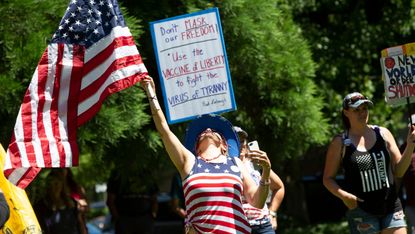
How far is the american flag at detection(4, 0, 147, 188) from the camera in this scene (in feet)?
22.1

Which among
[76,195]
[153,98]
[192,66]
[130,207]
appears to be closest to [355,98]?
[192,66]

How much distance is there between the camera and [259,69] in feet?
37.7

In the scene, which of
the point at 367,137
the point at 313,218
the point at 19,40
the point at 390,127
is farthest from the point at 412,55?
the point at 313,218

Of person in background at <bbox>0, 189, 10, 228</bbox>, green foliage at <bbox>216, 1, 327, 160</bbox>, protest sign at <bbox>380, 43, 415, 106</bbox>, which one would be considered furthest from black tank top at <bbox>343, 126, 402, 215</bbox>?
person in background at <bbox>0, 189, 10, 228</bbox>

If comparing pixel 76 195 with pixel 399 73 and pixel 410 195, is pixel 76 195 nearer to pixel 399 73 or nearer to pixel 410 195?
pixel 410 195

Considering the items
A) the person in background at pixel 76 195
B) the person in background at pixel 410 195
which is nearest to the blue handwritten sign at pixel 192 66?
the person in background at pixel 410 195

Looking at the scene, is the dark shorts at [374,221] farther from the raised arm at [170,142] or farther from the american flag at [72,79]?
the american flag at [72,79]

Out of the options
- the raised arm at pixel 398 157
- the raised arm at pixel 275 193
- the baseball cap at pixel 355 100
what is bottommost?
the raised arm at pixel 275 193

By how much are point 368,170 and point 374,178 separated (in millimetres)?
86

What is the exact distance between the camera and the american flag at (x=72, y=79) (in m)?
6.74

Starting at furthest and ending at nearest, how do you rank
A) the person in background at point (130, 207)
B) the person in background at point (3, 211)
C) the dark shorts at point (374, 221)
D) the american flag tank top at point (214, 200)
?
1. the person in background at point (130, 207)
2. the dark shorts at point (374, 221)
3. the american flag tank top at point (214, 200)
4. the person in background at point (3, 211)

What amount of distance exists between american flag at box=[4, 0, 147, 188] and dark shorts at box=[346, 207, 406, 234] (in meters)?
2.46

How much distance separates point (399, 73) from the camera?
28.6ft

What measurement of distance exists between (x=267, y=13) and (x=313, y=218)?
43.8ft
